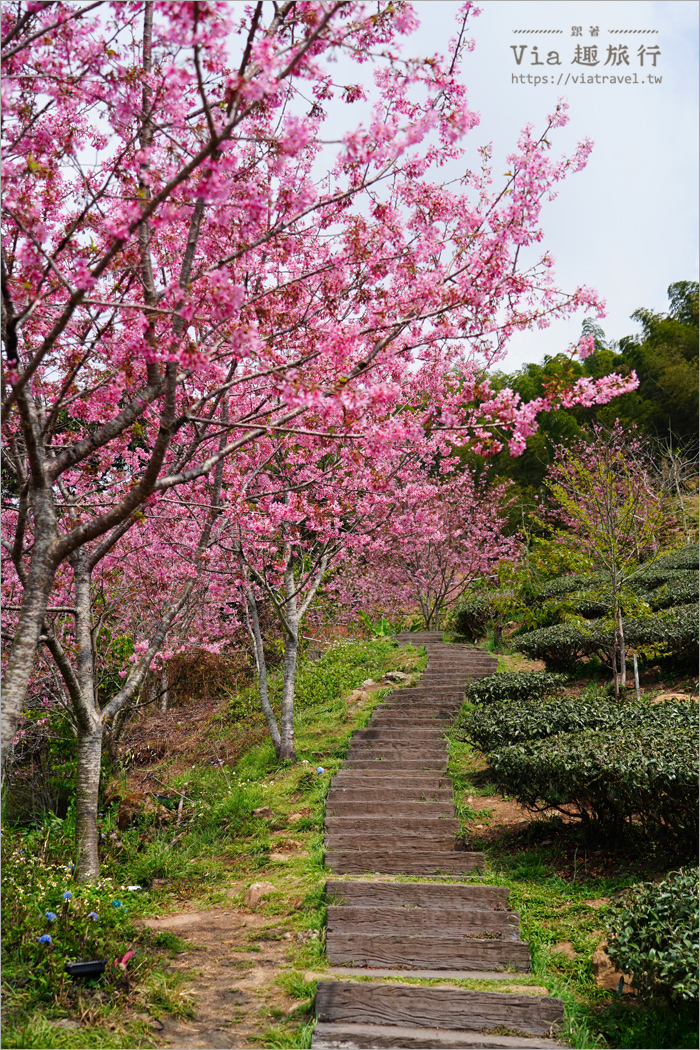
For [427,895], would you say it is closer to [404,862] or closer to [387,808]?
[404,862]

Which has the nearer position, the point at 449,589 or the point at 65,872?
the point at 65,872

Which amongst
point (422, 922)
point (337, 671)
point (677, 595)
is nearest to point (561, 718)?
point (422, 922)

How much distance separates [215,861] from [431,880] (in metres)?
2.23

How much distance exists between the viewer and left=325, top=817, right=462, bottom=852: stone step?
6590 millimetres

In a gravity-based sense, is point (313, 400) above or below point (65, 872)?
above

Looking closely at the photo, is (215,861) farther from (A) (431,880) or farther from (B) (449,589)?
(B) (449,589)

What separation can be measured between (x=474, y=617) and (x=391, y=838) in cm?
921

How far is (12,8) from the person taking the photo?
3.67 meters

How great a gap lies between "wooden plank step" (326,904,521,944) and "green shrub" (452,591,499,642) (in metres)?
10.3

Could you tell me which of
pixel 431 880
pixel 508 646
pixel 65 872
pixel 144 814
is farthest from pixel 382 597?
pixel 65 872

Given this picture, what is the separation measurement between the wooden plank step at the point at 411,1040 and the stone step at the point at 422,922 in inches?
37.3

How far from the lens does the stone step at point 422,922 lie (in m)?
5.05

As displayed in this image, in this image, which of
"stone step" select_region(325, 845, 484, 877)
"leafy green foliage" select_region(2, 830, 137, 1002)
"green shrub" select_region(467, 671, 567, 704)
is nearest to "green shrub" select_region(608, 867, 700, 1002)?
"stone step" select_region(325, 845, 484, 877)

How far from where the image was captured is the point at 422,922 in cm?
514
